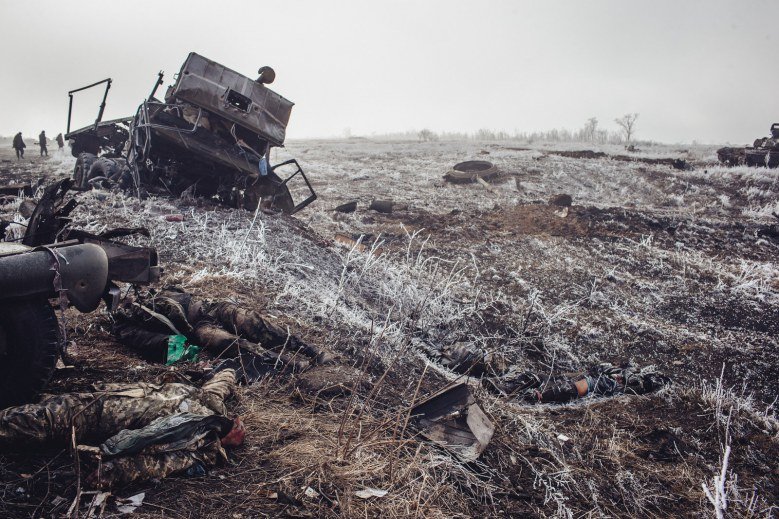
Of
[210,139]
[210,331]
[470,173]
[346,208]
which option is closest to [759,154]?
[470,173]

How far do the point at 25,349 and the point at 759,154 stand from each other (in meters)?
22.0

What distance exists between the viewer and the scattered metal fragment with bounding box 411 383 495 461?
9.55 ft

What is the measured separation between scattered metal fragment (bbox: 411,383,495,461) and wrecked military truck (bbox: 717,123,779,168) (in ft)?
63.0

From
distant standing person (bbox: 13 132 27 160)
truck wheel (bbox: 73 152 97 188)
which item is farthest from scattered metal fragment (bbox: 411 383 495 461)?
distant standing person (bbox: 13 132 27 160)

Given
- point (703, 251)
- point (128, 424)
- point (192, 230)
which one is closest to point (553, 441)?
point (128, 424)

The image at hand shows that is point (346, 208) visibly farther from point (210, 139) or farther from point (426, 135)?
point (426, 135)

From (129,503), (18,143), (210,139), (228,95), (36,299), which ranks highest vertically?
(228,95)

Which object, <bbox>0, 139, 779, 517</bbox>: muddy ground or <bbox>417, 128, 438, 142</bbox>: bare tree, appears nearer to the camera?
<bbox>0, 139, 779, 517</bbox>: muddy ground

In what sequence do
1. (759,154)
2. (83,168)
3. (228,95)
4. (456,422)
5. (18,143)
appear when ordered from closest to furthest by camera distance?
(456,422), (228,95), (83,168), (759,154), (18,143)

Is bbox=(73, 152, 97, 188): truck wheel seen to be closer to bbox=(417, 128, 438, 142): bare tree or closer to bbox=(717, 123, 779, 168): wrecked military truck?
bbox=(717, 123, 779, 168): wrecked military truck

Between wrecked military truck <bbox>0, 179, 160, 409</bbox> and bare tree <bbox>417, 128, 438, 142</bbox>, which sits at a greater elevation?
bare tree <bbox>417, 128, 438, 142</bbox>

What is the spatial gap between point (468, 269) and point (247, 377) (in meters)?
5.19

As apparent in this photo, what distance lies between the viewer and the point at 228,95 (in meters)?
7.50

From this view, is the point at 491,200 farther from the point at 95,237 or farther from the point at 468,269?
the point at 95,237
